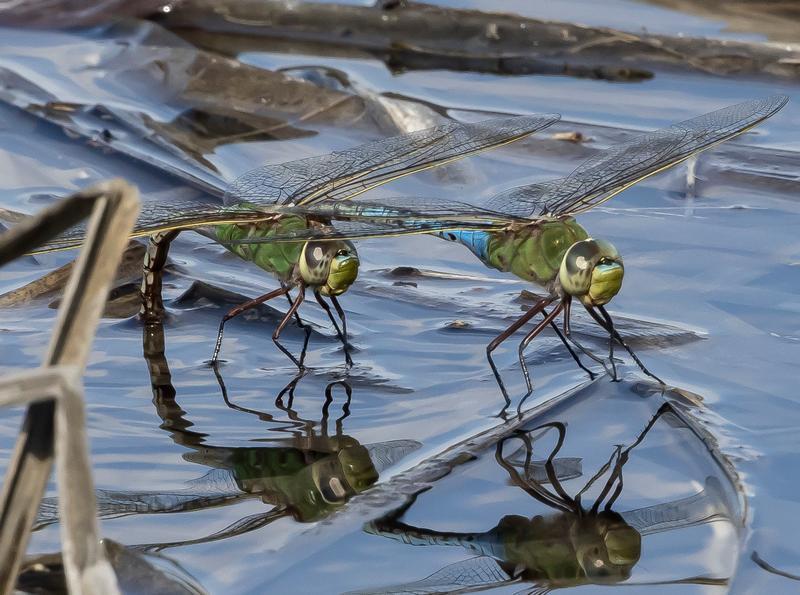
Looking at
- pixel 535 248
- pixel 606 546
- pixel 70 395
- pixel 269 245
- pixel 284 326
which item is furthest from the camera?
pixel 269 245

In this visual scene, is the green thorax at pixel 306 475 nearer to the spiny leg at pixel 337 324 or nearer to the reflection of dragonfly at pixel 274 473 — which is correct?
the reflection of dragonfly at pixel 274 473

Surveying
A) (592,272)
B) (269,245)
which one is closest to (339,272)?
(269,245)

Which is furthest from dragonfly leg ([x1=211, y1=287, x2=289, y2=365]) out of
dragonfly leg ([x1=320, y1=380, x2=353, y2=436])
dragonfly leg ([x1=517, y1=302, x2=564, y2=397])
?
dragonfly leg ([x1=517, y1=302, x2=564, y2=397])

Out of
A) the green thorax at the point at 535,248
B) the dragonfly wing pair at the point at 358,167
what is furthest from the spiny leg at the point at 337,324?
the green thorax at the point at 535,248

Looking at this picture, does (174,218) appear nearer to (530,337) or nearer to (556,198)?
(530,337)

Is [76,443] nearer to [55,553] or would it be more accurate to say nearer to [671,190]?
[55,553]

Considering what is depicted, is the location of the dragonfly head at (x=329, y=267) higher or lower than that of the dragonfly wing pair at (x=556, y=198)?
lower

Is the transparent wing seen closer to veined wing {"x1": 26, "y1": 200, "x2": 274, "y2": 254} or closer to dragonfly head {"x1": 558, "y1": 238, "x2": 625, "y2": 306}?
dragonfly head {"x1": 558, "y1": 238, "x2": 625, "y2": 306}
